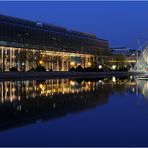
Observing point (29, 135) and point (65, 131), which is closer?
point (29, 135)

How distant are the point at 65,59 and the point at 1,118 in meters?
100

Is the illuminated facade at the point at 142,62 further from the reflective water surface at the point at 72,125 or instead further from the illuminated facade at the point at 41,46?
the reflective water surface at the point at 72,125

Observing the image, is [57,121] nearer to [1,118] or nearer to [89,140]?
[1,118]

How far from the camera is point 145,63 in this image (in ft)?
444

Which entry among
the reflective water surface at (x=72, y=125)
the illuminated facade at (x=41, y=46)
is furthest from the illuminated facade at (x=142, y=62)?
the reflective water surface at (x=72, y=125)

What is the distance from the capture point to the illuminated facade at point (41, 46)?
8512 centimetres

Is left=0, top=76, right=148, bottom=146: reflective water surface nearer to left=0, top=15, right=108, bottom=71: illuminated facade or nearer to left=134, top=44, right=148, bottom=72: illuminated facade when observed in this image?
left=0, top=15, right=108, bottom=71: illuminated facade

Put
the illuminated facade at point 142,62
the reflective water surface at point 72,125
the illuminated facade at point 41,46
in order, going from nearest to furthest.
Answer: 1. the reflective water surface at point 72,125
2. the illuminated facade at point 41,46
3. the illuminated facade at point 142,62

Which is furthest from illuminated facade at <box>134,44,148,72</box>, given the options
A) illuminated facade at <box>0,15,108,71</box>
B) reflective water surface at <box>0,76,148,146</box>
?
reflective water surface at <box>0,76,148,146</box>

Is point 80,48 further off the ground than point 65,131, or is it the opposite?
point 80,48

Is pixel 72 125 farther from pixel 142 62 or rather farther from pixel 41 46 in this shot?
pixel 142 62

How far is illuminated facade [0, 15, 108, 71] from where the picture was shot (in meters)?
85.1

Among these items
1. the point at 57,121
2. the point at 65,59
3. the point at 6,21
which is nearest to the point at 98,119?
the point at 57,121

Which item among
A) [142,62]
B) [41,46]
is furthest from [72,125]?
[142,62]
